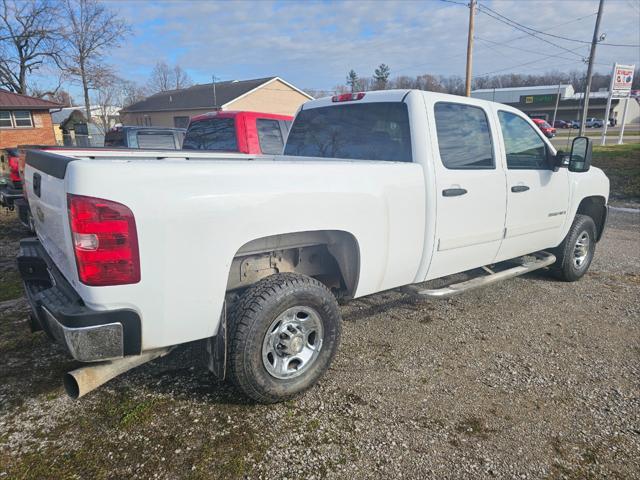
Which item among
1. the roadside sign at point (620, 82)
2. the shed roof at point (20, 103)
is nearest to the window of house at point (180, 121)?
the shed roof at point (20, 103)

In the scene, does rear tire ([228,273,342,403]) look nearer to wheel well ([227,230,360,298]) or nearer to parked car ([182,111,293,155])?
wheel well ([227,230,360,298])

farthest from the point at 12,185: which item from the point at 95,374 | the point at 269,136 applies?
the point at 95,374

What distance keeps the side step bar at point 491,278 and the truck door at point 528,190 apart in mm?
157

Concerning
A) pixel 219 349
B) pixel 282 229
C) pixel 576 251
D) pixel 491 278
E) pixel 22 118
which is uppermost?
pixel 22 118

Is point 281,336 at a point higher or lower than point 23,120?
lower

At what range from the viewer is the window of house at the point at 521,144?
4176 mm

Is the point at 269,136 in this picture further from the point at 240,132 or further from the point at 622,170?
the point at 622,170

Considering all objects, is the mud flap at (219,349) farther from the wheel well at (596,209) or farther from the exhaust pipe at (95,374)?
the wheel well at (596,209)

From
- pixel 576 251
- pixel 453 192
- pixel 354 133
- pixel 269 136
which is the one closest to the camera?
pixel 453 192

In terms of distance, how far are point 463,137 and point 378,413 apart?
235 centimetres

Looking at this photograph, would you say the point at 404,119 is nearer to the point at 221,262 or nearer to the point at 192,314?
the point at 221,262

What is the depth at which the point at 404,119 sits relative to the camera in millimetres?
3529

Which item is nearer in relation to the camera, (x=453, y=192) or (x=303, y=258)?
(x=303, y=258)

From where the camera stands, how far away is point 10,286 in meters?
5.16
